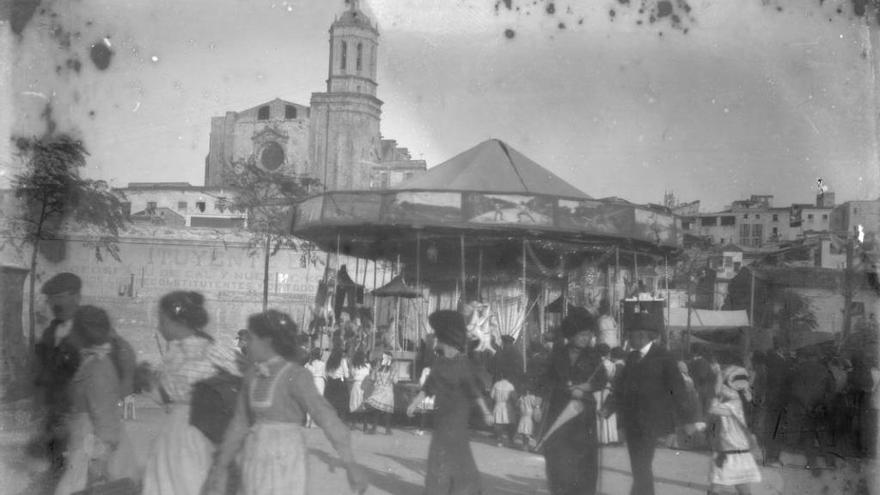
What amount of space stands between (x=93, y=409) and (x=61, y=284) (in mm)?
1044

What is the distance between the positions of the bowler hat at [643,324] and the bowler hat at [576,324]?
1.46 ft

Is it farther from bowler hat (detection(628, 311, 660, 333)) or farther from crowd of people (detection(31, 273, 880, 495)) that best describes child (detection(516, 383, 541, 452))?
bowler hat (detection(628, 311, 660, 333))

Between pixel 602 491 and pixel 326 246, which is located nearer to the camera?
pixel 602 491

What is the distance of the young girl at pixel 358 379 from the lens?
1181cm

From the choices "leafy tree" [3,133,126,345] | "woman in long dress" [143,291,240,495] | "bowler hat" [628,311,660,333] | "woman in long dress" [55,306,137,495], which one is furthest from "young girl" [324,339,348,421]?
"woman in long dress" [143,291,240,495]

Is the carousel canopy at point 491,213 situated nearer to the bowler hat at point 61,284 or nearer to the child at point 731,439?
the child at point 731,439

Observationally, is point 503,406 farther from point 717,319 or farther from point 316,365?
point 717,319

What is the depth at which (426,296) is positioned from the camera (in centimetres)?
1459

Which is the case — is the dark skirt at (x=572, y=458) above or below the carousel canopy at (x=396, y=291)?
below

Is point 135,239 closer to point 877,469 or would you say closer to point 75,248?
point 75,248

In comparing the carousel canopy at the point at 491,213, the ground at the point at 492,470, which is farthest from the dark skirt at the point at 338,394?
the carousel canopy at the point at 491,213

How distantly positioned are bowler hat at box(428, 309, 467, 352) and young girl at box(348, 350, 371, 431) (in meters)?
6.16

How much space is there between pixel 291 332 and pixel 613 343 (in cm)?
891

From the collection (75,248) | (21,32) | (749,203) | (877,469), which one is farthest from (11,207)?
(749,203)
